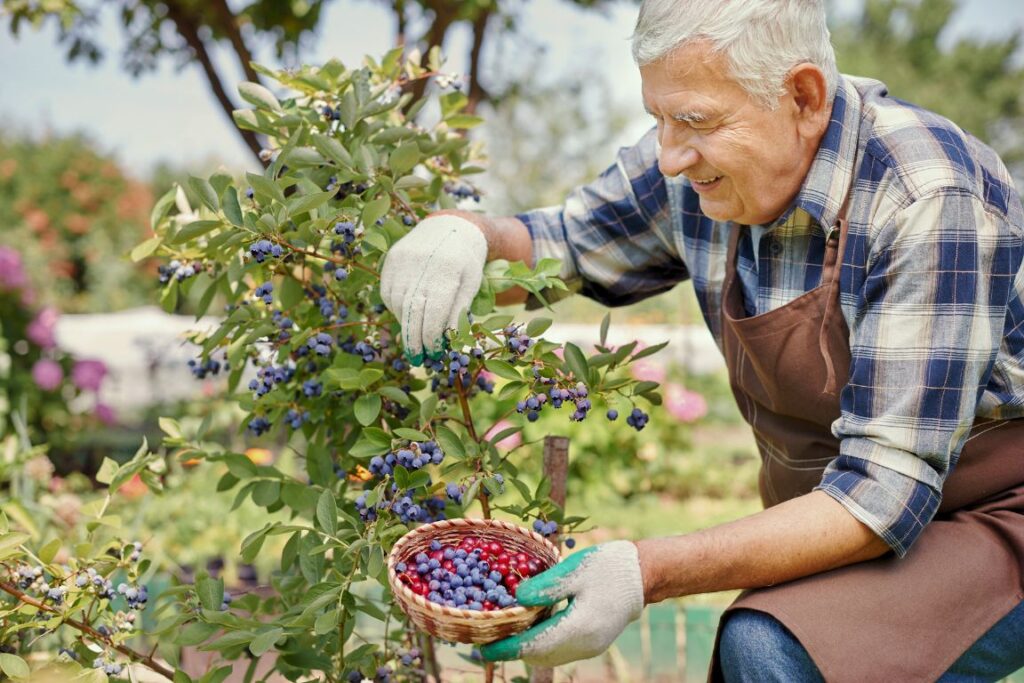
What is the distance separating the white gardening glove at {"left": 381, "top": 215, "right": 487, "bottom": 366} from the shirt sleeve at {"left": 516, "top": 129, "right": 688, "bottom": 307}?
1.18ft

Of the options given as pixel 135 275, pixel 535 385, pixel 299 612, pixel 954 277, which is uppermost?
pixel 954 277

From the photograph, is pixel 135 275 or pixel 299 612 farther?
pixel 135 275

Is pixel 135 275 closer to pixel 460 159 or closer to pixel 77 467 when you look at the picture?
pixel 77 467

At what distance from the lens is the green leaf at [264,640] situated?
51.3 inches

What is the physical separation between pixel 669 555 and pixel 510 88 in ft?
10.1

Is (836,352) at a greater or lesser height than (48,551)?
greater

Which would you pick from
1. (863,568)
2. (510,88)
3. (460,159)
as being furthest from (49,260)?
(863,568)

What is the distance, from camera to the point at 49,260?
1134 cm

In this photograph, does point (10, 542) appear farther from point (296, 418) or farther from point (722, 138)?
point (722, 138)

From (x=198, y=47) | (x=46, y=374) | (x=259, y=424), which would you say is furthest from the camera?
(x=46, y=374)

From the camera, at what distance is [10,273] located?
450cm

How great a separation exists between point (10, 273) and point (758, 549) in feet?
13.8

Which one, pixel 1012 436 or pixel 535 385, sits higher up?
pixel 535 385

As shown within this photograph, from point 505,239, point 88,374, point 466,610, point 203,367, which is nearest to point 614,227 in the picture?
point 505,239
